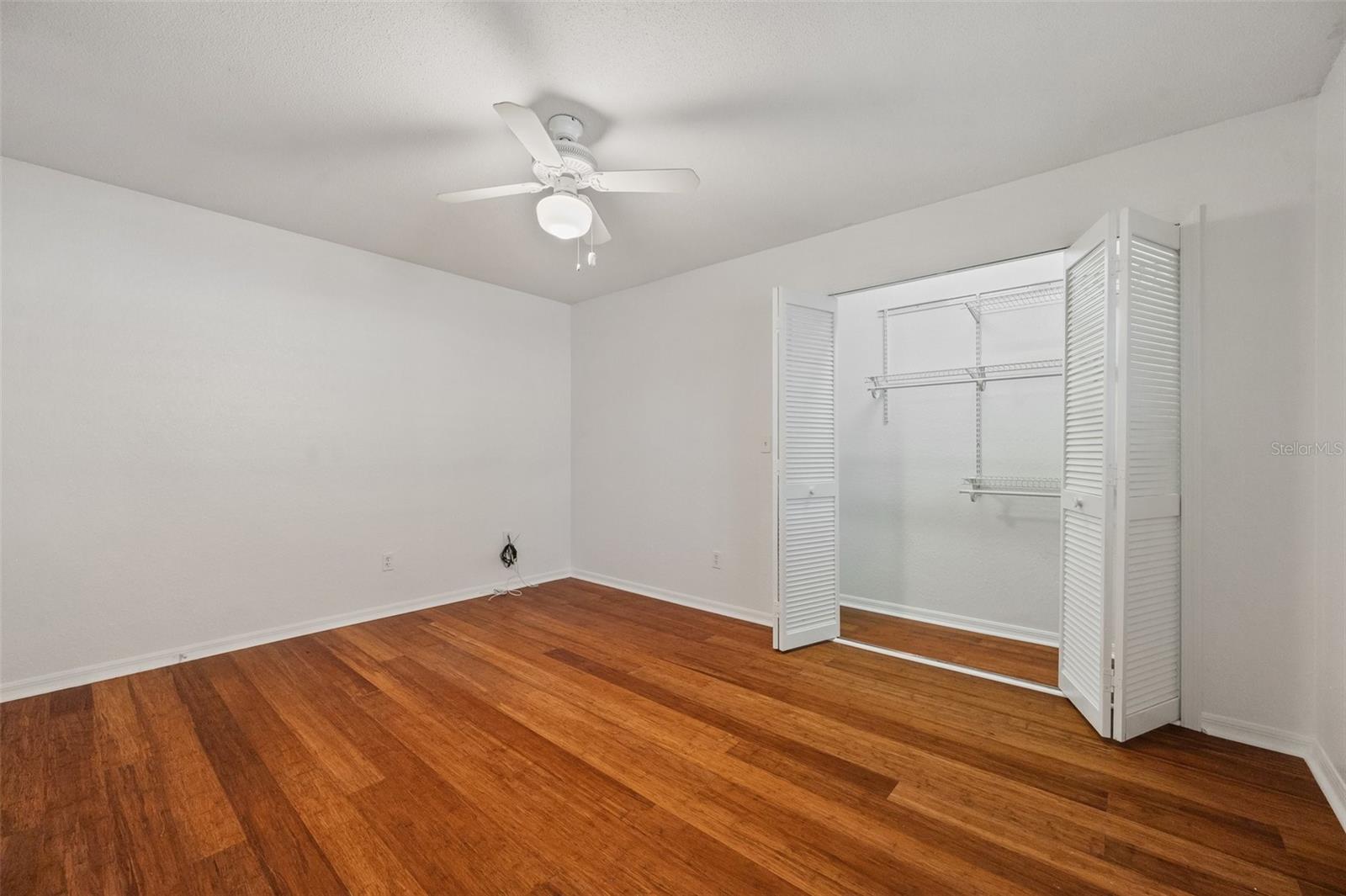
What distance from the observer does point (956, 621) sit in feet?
12.1

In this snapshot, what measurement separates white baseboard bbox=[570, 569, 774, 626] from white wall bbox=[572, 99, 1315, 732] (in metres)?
0.05

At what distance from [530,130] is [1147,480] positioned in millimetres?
2853

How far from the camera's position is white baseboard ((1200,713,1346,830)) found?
180 centimetres

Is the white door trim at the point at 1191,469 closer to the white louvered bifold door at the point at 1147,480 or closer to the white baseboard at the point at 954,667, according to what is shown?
the white louvered bifold door at the point at 1147,480

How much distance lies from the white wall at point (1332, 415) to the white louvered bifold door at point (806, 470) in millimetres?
2026

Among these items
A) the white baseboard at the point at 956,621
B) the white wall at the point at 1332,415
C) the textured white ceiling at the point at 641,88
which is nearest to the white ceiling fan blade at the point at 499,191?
the textured white ceiling at the point at 641,88

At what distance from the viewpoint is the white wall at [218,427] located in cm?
273

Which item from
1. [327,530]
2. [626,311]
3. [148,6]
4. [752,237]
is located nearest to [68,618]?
[327,530]

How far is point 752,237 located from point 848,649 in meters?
2.77

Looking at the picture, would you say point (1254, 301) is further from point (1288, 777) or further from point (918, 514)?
point (918, 514)

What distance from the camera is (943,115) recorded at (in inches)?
89.2

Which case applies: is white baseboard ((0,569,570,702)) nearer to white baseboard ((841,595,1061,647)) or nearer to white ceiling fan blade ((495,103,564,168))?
white baseboard ((841,595,1061,647))

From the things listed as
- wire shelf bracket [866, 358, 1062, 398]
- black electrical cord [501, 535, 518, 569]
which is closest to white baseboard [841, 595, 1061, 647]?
wire shelf bracket [866, 358, 1062, 398]

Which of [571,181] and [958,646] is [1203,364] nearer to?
[958,646]
